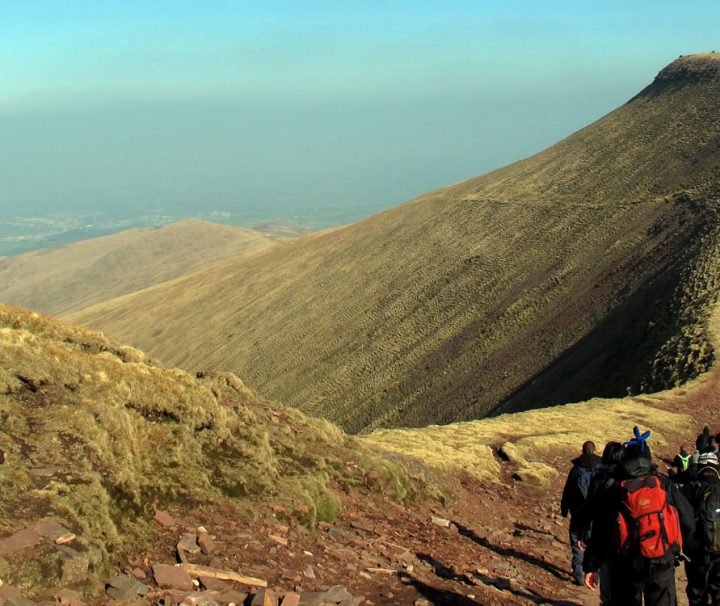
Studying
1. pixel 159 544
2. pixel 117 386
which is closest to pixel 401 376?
pixel 117 386

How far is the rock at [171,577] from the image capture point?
7871mm

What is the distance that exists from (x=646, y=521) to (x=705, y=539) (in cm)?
185

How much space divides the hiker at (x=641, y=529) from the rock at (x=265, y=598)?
10.3 ft

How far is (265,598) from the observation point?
7.69 m

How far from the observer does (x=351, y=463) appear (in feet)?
45.6

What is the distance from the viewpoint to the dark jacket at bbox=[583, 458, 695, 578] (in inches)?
275

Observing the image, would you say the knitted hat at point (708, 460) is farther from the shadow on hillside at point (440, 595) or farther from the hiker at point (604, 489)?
the shadow on hillside at point (440, 595)

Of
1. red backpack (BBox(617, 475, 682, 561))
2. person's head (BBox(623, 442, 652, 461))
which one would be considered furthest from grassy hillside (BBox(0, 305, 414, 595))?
person's head (BBox(623, 442, 652, 461))

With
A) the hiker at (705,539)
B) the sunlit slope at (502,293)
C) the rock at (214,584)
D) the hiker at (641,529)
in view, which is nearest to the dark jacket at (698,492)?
the hiker at (705,539)

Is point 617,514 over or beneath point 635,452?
beneath

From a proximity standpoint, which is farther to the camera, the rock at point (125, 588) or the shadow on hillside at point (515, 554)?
the shadow on hillside at point (515, 554)

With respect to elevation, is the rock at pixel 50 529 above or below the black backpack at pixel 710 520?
above

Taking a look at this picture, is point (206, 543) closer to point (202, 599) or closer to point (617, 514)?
point (202, 599)

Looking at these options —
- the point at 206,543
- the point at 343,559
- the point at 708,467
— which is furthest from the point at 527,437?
the point at 206,543
